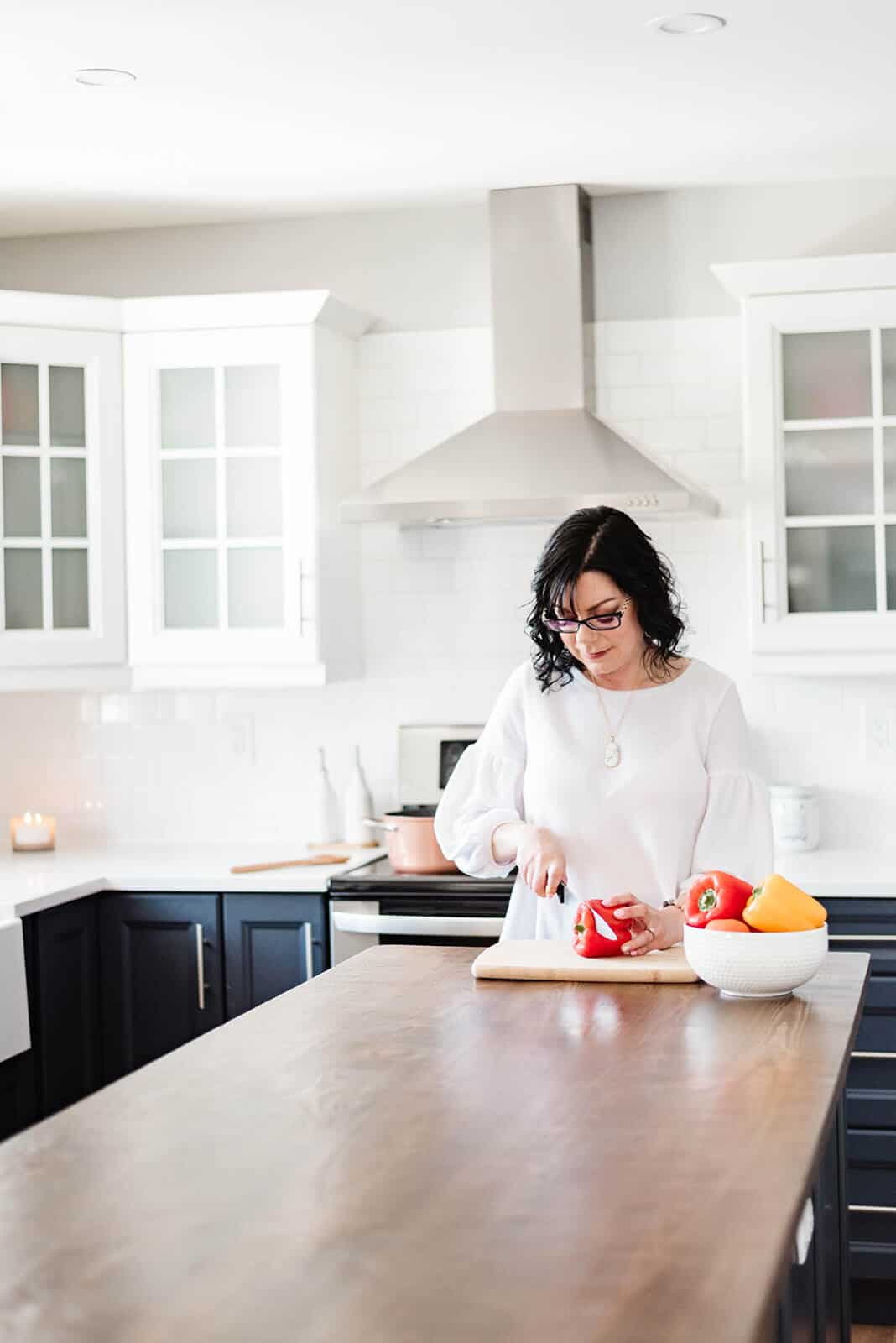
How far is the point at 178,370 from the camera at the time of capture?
172 inches

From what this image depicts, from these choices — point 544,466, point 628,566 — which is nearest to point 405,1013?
point 628,566

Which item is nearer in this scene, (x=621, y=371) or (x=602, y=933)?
(x=602, y=933)

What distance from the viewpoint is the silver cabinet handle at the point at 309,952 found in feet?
13.2

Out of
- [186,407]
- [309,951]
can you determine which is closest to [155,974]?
[309,951]

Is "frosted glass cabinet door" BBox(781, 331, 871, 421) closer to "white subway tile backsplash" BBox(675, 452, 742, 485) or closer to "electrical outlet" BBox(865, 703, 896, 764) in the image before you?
"white subway tile backsplash" BBox(675, 452, 742, 485)

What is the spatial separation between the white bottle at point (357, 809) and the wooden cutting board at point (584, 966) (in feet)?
6.72

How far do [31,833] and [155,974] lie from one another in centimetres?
79

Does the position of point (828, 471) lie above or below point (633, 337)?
below

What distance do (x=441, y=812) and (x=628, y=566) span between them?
56cm

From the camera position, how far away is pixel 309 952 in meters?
4.04

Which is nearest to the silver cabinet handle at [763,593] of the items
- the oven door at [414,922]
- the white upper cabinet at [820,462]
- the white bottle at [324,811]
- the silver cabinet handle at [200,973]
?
the white upper cabinet at [820,462]

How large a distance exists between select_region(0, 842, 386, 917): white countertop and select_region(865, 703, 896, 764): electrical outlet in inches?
53.8

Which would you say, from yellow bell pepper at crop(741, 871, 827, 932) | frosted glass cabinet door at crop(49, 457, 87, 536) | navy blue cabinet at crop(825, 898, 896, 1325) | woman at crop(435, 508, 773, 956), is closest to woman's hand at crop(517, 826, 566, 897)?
woman at crop(435, 508, 773, 956)

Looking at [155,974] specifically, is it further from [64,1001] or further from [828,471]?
[828,471]
